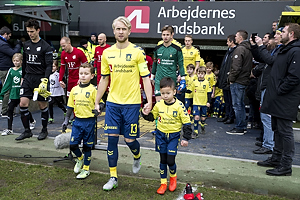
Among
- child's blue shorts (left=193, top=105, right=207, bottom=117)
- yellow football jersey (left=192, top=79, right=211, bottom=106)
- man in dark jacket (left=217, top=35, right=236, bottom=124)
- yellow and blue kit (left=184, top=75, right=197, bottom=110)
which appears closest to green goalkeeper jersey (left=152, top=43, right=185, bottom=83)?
yellow football jersey (left=192, top=79, right=211, bottom=106)

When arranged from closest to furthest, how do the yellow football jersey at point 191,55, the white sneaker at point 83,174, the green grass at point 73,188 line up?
the green grass at point 73,188 < the white sneaker at point 83,174 < the yellow football jersey at point 191,55

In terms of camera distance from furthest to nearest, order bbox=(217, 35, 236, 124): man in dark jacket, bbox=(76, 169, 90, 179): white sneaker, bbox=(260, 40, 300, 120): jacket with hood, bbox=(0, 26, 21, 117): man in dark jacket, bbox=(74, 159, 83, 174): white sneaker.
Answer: bbox=(0, 26, 21, 117): man in dark jacket < bbox=(217, 35, 236, 124): man in dark jacket < bbox=(74, 159, 83, 174): white sneaker < bbox=(260, 40, 300, 120): jacket with hood < bbox=(76, 169, 90, 179): white sneaker

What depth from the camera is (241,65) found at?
7352 millimetres

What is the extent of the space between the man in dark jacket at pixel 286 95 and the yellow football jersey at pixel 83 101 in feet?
9.66

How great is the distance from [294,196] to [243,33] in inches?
177

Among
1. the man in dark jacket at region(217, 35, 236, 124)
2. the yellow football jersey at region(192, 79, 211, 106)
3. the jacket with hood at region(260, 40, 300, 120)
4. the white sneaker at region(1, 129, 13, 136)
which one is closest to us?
the jacket with hood at region(260, 40, 300, 120)

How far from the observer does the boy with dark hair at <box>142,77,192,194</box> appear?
155 inches

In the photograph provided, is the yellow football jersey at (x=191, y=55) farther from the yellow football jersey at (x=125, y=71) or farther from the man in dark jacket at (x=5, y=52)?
the man in dark jacket at (x=5, y=52)

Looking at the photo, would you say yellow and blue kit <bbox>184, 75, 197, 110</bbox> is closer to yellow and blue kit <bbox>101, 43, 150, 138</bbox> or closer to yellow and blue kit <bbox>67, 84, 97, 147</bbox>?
yellow and blue kit <bbox>67, 84, 97, 147</bbox>

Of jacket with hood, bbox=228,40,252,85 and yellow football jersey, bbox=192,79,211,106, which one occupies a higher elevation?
jacket with hood, bbox=228,40,252,85

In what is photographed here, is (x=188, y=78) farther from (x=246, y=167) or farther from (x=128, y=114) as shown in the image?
(x=128, y=114)

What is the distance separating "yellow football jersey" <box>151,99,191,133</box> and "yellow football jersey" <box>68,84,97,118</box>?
3.75 ft

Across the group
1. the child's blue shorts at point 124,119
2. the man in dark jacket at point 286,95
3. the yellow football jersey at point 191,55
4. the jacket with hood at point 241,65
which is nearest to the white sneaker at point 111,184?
the child's blue shorts at point 124,119

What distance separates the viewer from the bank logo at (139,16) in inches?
439
